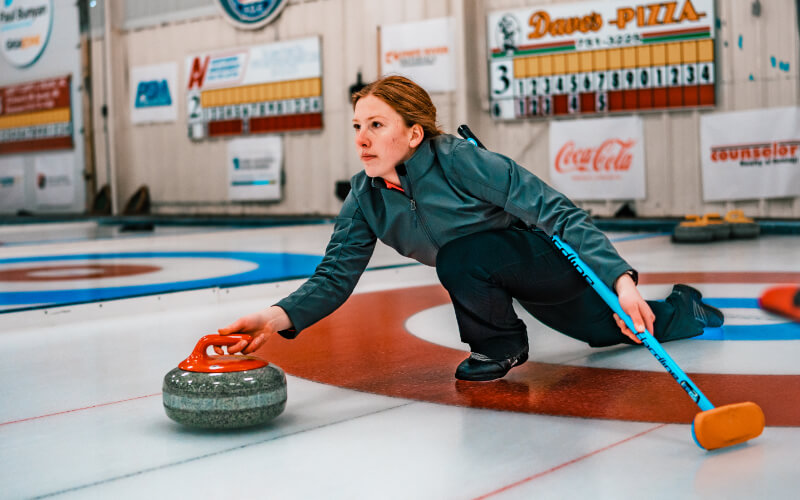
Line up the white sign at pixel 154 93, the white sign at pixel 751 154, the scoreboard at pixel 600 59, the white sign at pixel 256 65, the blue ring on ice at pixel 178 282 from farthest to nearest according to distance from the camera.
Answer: the white sign at pixel 154 93
the white sign at pixel 256 65
the scoreboard at pixel 600 59
the white sign at pixel 751 154
the blue ring on ice at pixel 178 282

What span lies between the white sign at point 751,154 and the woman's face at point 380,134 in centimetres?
727

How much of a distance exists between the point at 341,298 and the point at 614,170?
7679 millimetres

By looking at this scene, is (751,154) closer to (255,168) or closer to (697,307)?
(697,307)

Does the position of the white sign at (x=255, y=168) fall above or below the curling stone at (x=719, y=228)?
above

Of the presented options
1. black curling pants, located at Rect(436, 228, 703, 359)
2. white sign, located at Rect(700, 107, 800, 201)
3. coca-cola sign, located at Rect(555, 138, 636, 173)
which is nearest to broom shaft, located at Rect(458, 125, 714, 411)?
black curling pants, located at Rect(436, 228, 703, 359)

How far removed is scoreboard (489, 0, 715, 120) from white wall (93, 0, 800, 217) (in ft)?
0.52

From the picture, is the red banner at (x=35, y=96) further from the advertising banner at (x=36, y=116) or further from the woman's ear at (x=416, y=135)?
the woman's ear at (x=416, y=135)

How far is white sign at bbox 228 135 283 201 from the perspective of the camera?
12.4 m

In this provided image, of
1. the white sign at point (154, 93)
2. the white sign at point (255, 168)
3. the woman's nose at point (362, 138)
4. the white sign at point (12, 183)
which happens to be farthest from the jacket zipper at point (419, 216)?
the white sign at point (12, 183)

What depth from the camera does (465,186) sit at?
6.96ft

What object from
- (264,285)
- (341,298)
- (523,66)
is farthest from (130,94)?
(341,298)

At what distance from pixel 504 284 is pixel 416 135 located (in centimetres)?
43

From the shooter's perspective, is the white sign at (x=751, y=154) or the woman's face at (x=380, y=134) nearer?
the woman's face at (x=380, y=134)

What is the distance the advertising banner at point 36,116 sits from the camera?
14.8 meters
